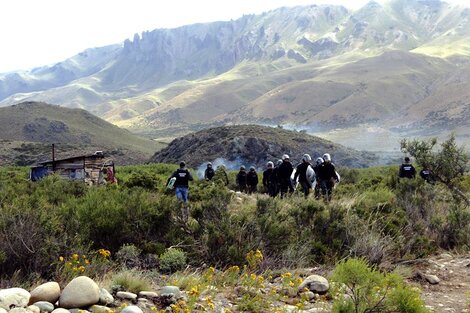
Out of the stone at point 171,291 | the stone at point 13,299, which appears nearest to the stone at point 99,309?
the stone at point 13,299

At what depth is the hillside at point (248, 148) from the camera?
189 feet

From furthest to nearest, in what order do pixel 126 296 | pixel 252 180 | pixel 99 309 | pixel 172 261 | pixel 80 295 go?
pixel 252 180 < pixel 172 261 < pixel 126 296 < pixel 80 295 < pixel 99 309

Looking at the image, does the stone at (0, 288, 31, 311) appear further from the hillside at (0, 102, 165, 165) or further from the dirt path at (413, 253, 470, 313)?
the hillside at (0, 102, 165, 165)

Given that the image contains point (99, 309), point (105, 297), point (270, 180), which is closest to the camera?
point (99, 309)

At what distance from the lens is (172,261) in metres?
7.46

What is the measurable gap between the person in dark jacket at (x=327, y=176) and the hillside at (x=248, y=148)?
4058 centimetres

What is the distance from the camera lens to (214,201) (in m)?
9.77

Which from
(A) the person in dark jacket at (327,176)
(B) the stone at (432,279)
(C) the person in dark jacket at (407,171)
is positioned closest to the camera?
(B) the stone at (432,279)

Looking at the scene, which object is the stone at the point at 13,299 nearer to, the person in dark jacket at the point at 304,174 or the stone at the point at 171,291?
the stone at the point at 171,291

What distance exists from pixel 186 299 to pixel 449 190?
12.8 meters

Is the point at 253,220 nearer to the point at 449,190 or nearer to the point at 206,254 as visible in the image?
the point at 206,254

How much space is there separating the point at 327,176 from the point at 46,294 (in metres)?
10.2

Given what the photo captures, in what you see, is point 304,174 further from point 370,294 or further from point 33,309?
point 33,309

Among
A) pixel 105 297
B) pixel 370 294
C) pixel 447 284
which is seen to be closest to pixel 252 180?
pixel 447 284
